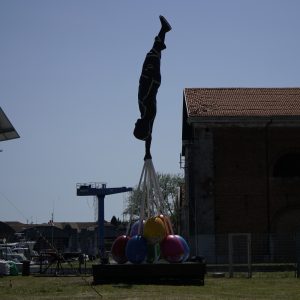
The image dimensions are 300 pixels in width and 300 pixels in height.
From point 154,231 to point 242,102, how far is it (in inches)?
936

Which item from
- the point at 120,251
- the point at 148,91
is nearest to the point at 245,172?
the point at 148,91

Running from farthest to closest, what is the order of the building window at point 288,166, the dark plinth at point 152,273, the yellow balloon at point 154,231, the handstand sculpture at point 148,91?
the building window at point 288,166 → the handstand sculpture at point 148,91 → the yellow balloon at point 154,231 → the dark plinth at point 152,273

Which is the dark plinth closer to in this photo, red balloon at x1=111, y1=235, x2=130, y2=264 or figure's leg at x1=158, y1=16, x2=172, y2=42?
red balloon at x1=111, y1=235, x2=130, y2=264

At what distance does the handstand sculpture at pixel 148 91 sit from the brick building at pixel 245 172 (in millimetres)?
17901

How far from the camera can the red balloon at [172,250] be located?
21422 mm

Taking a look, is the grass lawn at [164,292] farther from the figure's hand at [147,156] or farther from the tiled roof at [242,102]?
the tiled roof at [242,102]

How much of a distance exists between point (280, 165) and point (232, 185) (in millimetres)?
3131

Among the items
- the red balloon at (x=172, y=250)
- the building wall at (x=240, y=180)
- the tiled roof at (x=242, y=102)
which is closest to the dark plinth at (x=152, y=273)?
the red balloon at (x=172, y=250)

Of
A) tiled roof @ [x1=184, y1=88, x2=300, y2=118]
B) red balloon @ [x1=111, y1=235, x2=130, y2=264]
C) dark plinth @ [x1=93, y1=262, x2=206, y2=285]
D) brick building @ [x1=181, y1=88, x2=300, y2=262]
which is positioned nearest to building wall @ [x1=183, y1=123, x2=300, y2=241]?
brick building @ [x1=181, y1=88, x2=300, y2=262]

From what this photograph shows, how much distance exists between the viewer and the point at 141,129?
2345cm

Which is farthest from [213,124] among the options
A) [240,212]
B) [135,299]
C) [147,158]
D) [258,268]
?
[135,299]

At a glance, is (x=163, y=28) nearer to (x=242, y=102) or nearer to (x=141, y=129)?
(x=141, y=129)

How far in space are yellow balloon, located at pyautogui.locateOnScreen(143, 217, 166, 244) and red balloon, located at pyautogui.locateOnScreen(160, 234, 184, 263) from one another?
0.77 ft


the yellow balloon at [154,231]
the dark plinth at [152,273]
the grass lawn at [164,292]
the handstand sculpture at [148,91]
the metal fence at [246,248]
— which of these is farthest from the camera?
the metal fence at [246,248]
